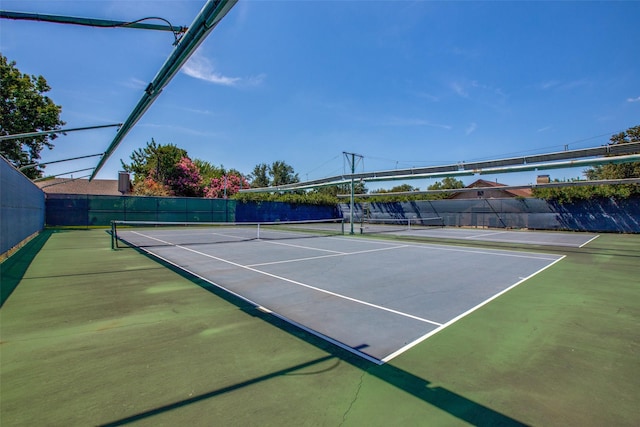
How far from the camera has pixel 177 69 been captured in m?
5.94

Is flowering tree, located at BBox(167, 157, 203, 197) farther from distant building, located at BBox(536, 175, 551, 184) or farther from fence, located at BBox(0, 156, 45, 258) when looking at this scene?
distant building, located at BBox(536, 175, 551, 184)

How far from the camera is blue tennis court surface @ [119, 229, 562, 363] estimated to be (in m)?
4.27

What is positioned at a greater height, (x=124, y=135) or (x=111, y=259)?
(x=124, y=135)

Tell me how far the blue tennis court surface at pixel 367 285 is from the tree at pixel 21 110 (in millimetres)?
21961

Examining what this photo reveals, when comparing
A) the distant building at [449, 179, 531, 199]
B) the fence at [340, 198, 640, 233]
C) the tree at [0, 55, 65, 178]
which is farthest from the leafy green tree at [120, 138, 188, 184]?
the distant building at [449, 179, 531, 199]

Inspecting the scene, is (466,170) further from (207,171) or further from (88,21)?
(207,171)

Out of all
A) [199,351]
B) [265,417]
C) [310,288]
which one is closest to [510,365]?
[265,417]

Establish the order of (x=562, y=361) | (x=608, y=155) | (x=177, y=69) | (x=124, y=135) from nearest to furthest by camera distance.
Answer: (x=562, y=361)
(x=177, y=69)
(x=124, y=135)
(x=608, y=155)

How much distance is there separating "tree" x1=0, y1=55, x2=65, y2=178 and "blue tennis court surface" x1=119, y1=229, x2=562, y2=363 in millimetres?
21961

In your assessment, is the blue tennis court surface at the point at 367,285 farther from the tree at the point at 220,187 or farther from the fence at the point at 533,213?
the tree at the point at 220,187

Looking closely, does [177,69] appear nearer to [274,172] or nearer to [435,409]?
[435,409]

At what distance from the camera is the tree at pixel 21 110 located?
23094 millimetres

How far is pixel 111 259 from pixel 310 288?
7255mm

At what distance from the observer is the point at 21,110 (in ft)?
78.3
